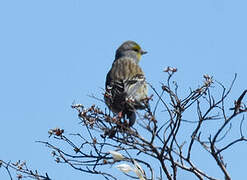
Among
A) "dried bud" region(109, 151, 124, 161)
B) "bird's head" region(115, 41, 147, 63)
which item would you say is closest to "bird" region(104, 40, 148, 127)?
"bird's head" region(115, 41, 147, 63)

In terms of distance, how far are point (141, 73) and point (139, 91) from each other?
1307mm

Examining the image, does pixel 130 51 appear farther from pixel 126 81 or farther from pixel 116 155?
pixel 116 155

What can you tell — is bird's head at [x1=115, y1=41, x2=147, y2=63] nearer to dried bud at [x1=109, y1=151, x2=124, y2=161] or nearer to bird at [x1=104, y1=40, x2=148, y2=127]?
bird at [x1=104, y1=40, x2=148, y2=127]

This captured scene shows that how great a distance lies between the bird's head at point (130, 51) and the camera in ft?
34.6

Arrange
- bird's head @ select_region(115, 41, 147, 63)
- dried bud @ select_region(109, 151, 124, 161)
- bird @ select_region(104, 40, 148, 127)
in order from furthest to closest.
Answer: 1. bird's head @ select_region(115, 41, 147, 63)
2. bird @ select_region(104, 40, 148, 127)
3. dried bud @ select_region(109, 151, 124, 161)

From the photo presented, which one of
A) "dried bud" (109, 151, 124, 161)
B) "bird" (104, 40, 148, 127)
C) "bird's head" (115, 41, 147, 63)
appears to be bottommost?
"dried bud" (109, 151, 124, 161)

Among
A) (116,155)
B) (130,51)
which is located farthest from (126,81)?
(116,155)

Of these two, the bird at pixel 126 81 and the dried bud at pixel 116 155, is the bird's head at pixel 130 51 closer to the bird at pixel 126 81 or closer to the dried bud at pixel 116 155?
the bird at pixel 126 81

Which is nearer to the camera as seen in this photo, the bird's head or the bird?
the bird

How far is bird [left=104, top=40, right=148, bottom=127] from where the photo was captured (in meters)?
7.32

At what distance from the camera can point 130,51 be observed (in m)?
10.6

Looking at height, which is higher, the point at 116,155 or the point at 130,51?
the point at 130,51

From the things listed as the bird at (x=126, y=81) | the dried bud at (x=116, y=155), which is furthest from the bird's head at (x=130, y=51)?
the dried bud at (x=116, y=155)

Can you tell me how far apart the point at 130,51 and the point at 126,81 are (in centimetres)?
181
